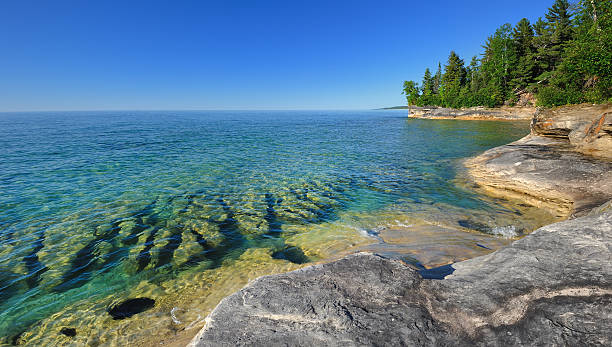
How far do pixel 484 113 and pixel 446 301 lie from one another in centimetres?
8511

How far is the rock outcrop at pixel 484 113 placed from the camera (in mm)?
64562

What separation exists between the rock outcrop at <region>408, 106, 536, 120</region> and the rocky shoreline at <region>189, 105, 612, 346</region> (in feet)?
238

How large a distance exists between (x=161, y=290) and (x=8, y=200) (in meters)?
13.4

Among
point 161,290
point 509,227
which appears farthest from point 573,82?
point 161,290

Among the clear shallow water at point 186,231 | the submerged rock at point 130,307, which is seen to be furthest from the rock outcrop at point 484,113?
the submerged rock at point 130,307

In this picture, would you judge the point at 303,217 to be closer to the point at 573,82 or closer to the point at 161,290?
the point at 161,290

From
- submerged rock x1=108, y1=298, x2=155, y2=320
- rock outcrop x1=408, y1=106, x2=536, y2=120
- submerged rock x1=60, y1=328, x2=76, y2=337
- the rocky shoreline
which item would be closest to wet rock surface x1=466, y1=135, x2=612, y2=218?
the rocky shoreline

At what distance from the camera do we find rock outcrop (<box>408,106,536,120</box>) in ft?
212

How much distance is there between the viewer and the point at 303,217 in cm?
1130

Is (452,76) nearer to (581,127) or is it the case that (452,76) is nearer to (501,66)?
A: (501,66)

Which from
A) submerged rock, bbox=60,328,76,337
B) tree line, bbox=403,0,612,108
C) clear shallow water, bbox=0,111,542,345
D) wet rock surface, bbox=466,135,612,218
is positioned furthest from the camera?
tree line, bbox=403,0,612,108

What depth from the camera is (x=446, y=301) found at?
383 cm

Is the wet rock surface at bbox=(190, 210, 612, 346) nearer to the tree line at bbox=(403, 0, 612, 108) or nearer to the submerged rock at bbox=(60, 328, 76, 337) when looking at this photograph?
the submerged rock at bbox=(60, 328, 76, 337)

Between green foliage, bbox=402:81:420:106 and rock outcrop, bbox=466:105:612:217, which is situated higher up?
green foliage, bbox=402:81:420:106
